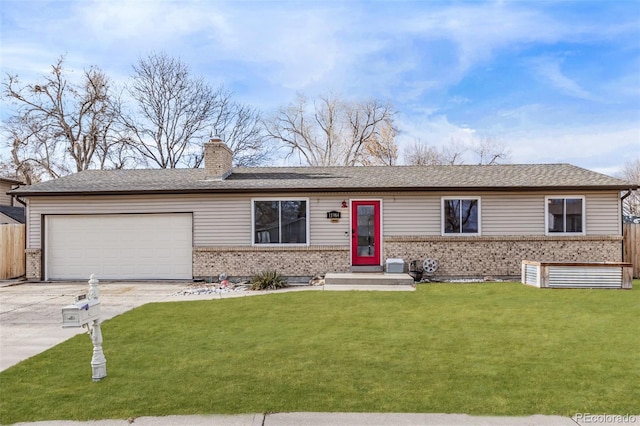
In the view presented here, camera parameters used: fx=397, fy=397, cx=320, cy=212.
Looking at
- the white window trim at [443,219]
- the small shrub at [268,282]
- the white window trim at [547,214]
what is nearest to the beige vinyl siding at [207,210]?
the small shrub at [268,282]

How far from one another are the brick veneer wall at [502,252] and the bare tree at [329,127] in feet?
65.9

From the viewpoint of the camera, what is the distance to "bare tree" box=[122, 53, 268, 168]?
27547 millimetres

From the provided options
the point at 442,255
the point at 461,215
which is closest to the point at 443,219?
the point at 461,215

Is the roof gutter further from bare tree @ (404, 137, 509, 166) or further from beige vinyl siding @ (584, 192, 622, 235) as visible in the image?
bare tree @ (404, 137, 509, 166)

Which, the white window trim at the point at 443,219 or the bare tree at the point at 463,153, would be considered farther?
the bare tree at the point at 463,153

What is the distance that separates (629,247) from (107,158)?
1177 inches

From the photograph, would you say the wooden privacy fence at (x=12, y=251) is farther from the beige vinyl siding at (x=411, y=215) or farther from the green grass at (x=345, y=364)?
the beige vinyl siding at (x=411, y=215)

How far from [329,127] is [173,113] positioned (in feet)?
39.1

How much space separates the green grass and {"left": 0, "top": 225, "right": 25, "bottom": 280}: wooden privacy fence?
7.76 metres

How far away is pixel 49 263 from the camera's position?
41.6 feet

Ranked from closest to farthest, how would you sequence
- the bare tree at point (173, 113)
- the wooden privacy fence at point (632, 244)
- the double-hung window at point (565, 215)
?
the double-hung window at point (565, 215)
the wooden privacy fence at point (632, 244)
the bare tree at point (173, 113)

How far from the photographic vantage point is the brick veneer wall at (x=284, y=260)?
40.1 ft

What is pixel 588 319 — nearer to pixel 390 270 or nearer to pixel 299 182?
pixel 390 270

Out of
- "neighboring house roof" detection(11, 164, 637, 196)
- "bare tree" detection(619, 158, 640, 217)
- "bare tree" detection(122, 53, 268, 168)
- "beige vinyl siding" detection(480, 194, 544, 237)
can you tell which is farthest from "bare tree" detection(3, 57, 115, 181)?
"bare tree" detection(619, 158, 640, 217)
